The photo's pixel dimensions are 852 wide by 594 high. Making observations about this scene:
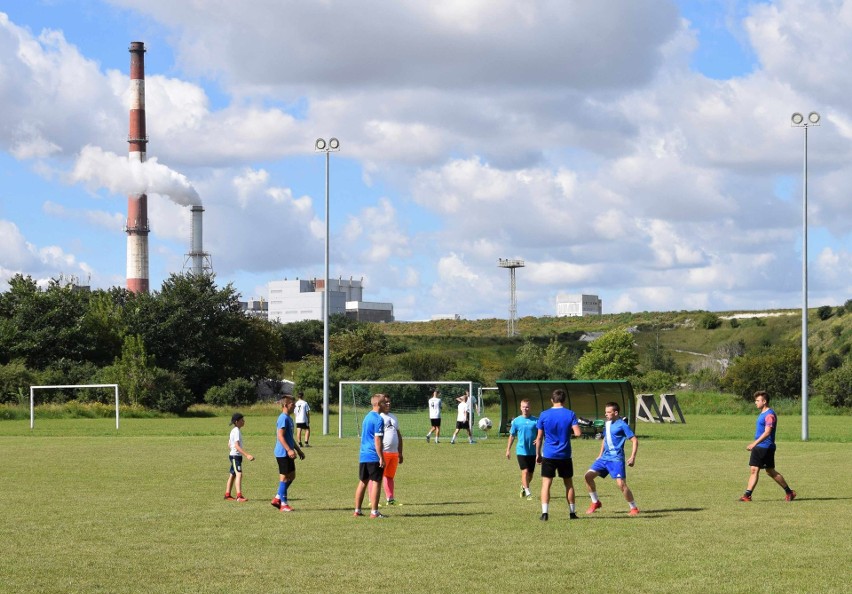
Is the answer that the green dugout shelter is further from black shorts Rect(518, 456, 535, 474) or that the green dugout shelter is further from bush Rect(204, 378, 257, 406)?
bush Rect(204, 378, 257, 406)

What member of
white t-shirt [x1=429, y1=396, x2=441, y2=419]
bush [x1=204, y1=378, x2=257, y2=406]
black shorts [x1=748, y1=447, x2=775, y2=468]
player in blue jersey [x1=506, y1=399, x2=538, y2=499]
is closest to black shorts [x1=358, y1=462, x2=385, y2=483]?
player in blue jersey [x1=506, y1=399, x2=538, y2=499]

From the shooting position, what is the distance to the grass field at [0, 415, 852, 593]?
11898mm

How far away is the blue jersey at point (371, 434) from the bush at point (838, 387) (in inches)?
2177

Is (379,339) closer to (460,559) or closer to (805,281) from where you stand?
(805,281)

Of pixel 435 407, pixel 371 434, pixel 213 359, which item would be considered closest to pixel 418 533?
pixel 371 434

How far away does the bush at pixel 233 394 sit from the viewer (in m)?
77.1

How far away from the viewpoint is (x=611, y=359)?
94.7 m

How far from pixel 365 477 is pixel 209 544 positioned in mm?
3459

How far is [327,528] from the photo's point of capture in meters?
16.1

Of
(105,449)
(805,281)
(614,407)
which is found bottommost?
(105,449)

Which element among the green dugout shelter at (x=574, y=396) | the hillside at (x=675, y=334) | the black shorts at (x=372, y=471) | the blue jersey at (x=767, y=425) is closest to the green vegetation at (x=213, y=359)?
the hillside at (x=675, y=334)

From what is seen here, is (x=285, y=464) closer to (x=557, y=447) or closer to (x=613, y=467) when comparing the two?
(x=557, y=447)

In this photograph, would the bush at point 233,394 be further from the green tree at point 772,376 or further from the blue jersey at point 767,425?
the blue jersey at point 767,425

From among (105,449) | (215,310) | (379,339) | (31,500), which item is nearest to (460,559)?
(31,500)
